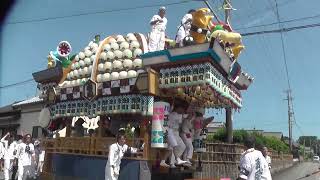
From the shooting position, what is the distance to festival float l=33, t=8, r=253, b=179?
1045 cm

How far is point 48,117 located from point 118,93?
3.88m

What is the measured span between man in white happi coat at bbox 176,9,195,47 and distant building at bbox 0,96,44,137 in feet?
67.6

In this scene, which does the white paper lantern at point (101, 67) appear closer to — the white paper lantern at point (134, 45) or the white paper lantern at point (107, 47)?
the white paper lantern at point (107, 47)

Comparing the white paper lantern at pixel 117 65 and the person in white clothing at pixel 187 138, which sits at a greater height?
the white paper lantern at pixel 117 65

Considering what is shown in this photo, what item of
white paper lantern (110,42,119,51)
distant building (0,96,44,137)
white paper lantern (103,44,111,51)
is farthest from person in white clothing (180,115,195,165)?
distant building (0,96,44,137)

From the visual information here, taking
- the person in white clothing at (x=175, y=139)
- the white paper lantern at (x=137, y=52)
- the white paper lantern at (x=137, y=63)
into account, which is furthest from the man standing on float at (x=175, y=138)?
the white paper lantern at (x=137, y=52)

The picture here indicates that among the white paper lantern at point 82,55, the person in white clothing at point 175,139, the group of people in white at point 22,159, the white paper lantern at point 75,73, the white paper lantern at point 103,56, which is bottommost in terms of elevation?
the group of people in white at point 22,159

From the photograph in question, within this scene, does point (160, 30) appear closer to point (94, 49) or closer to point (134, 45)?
point (134, 45)

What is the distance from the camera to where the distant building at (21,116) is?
31156mm

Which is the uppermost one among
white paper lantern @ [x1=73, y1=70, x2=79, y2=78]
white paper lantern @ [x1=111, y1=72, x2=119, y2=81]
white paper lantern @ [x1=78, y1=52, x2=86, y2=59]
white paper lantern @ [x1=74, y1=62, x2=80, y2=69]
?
white paper lantern @ [x1=78, y1=52, x2=86, y2=59]

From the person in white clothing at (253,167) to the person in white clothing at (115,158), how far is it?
3205mm

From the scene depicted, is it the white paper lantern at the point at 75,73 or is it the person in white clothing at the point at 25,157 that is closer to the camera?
the white paper lantern at the point at 75,73

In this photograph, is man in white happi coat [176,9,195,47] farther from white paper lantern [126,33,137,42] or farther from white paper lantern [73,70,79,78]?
white paper lantern [73,70,79,78]

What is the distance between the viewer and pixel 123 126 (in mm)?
13766
